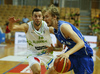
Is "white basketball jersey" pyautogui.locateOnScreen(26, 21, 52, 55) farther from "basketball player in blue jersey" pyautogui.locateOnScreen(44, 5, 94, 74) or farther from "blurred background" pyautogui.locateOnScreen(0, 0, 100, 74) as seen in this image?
"blurred background" pyautogui.locateOnScreen(0, 0, 100, 74)

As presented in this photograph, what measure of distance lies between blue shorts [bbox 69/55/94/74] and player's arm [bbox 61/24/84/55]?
422 mm

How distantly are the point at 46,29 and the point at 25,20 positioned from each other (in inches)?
403

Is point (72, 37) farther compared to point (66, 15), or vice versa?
point (66, 15)

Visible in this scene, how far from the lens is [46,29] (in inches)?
125

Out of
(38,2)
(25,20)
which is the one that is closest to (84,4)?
(38,2)

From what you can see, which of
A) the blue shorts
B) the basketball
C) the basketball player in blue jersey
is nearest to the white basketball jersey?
the basketball player in blue jersey

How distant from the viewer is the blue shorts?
6.92ft

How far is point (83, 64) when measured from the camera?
2.12m

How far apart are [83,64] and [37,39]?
1.28m

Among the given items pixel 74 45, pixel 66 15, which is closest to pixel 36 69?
pixel 74 45

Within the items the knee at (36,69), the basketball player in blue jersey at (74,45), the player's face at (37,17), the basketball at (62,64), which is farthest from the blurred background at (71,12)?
the basketball at (62,64)

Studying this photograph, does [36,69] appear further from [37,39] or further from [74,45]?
[74,45]

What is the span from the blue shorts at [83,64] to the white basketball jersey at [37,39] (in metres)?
1.07

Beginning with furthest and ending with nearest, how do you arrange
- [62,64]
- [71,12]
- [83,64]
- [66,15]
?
1. [71,12]
2. [66,15]
3. [83,64]
4. [62,64]
